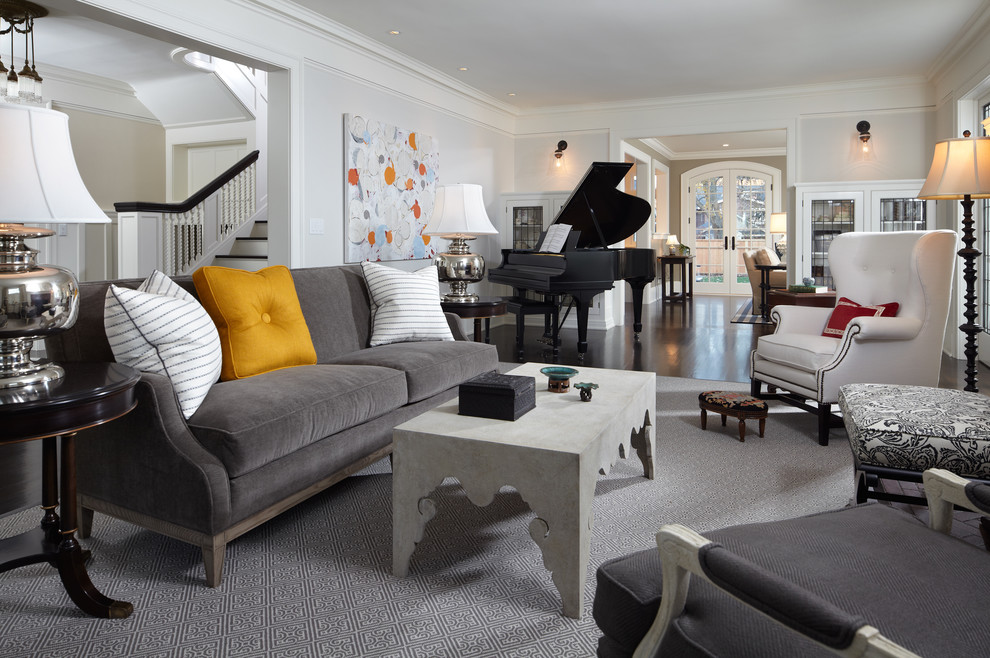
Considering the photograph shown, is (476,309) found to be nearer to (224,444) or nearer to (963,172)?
(224,444)

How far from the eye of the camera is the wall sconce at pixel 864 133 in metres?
6.97

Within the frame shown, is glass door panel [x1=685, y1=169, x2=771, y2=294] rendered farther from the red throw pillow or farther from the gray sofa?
the gray sofa

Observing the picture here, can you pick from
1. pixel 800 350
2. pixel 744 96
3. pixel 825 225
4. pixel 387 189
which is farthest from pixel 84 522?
pixel 744 96

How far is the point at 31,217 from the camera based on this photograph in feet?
5.62

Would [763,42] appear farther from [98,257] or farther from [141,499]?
[98,257]

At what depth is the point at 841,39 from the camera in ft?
18.2

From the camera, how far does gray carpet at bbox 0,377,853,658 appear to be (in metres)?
1.70

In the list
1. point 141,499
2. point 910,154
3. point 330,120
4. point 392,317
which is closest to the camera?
point 141,499

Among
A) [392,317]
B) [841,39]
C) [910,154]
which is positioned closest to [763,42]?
[841,39]

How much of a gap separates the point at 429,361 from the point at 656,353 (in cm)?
348

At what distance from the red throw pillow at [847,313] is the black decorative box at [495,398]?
2.28m

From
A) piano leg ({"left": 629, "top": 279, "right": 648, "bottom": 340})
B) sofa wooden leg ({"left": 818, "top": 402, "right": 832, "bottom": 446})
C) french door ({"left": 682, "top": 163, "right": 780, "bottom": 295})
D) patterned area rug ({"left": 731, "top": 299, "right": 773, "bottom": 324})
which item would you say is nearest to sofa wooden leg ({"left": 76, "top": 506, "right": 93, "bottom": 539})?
sofa wooden leg ({"left": 818, "top": 402, "right": 832, "bottom": 446})

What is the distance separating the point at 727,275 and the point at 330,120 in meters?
8.86

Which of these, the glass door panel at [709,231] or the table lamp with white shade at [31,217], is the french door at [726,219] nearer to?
the glass door panel at [709,231]
